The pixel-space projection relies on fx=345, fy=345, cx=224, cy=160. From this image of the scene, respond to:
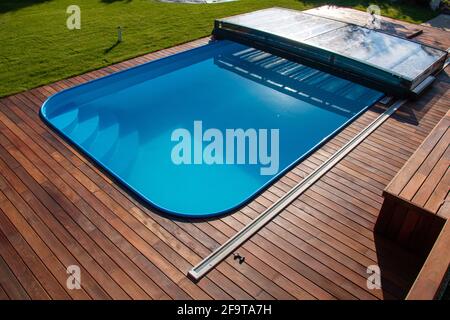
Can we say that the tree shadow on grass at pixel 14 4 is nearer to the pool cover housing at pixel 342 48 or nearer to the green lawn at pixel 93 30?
the green lawn at pixel 93 30

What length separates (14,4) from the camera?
51.1ft

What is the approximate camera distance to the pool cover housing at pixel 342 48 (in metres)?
9.33

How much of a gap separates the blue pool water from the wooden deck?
724mm

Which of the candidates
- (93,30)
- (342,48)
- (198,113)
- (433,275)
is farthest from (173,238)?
(93,30)

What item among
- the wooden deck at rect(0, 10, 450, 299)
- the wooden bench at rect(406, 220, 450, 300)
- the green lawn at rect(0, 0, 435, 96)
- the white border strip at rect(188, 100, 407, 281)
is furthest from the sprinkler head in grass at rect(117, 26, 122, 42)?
the wooden bench at rect(406, 220, 450, 300)

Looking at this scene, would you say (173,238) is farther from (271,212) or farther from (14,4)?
(14,4)

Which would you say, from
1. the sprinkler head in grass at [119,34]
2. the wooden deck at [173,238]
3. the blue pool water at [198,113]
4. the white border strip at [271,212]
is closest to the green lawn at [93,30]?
the sprinkler head in grass at [119,34]

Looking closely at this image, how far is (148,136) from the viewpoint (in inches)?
333

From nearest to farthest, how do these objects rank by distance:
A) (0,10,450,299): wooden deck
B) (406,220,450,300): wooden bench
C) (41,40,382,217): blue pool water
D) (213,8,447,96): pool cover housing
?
(406,220,450,300): wooden bench
(0,10,450,299): wooden deck
(41,40,382,217): blue pool water
(213,8,447,96): pool cover housing

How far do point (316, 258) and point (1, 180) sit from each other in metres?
5.66

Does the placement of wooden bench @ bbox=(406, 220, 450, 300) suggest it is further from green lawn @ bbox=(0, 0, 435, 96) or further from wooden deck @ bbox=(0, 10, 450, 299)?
green lawn @ bbox=(0, 0, 435, 96)

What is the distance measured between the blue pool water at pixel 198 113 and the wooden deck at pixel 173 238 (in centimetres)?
72

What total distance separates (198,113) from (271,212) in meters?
4.38

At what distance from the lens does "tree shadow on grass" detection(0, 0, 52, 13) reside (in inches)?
587
